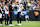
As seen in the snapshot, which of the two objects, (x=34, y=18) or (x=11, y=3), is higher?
(x=11, y=3)

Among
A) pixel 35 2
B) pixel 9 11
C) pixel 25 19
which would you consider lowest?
pixel 25 19

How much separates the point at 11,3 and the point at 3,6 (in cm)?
59

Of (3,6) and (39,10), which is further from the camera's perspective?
(39,10)

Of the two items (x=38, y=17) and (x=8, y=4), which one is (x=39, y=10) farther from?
(x=8, y=4)

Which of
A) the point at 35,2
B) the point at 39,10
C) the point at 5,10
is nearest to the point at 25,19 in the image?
the point at 39,10

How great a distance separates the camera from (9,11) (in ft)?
22.9

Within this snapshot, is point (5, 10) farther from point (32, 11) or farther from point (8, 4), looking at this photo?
point (32, 11)

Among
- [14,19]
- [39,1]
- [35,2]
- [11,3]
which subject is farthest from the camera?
[39,1]

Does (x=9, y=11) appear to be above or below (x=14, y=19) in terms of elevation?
above

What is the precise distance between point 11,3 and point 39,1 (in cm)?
787

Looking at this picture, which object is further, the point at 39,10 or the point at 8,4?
the point at 39,10

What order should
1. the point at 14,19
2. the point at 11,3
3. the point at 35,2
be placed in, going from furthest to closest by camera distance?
the point at 35,2
the point at 14,19
the point at 11,3

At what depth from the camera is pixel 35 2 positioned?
13.4 metres

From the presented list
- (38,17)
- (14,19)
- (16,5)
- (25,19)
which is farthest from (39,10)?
(16,5)
